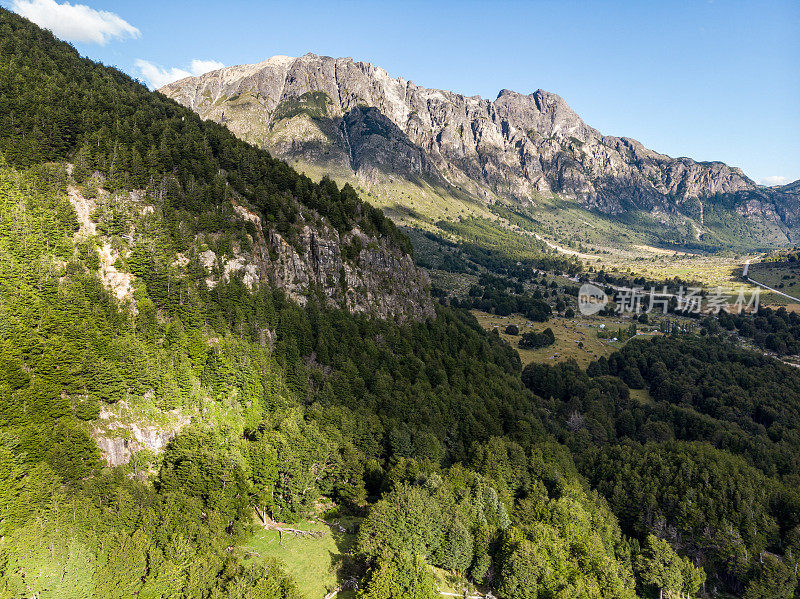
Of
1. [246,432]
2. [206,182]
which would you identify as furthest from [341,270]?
[246,432]

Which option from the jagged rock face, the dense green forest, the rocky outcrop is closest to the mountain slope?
the jagged rock face

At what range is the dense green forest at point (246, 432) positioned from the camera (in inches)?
2020

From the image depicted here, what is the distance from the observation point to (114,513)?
53.2 meters

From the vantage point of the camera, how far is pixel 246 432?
3014 inches

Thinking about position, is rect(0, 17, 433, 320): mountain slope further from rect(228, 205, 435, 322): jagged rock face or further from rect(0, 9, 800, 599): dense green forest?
rect(0, 9, 800, 599): dense green forest

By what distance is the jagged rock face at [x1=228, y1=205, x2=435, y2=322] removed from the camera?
105312 mm

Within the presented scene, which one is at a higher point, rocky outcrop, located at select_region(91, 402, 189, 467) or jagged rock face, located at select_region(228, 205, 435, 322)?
jagged rock face, located at select_region(228, 205, 435, 322)

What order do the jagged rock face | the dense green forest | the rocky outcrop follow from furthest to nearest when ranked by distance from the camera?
the jagged rock face
the rocky outcrop
the dense green forest

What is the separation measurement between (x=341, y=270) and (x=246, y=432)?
54851 mm

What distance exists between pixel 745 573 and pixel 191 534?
9016 centimetres

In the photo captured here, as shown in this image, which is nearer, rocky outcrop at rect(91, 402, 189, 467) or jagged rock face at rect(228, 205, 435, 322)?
rocky outcrop at rect(91, 402, 189, 467)

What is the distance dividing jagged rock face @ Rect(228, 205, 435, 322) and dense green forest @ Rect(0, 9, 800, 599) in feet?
14.7

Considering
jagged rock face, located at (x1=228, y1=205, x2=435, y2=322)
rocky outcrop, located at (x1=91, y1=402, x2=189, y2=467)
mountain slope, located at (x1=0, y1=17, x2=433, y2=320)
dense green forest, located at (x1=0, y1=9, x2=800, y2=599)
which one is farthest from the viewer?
jagged rock face, located at (x1=228, y1=205, x2=435, y2=322)

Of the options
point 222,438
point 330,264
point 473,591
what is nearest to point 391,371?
point 330,264
